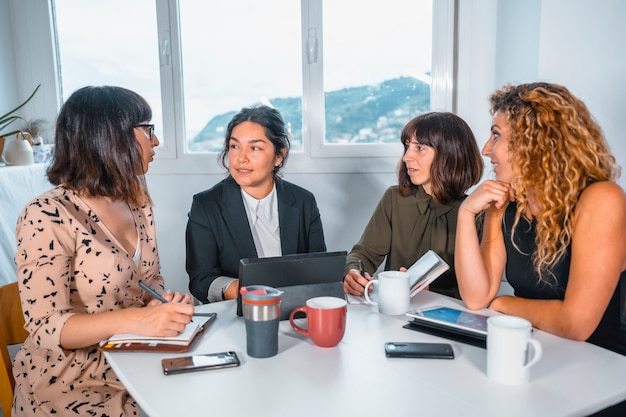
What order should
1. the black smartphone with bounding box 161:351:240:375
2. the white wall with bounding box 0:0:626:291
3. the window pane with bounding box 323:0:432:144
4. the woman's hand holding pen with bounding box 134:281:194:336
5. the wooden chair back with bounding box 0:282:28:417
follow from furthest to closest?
1. the window pane with bounding box 323:0:432:144
2. the white wall with bounding box 0:0:626:291
3. the wooden chair back with bounding box 0:282:28:417
4. the woman's hand holding pen with bounding box 134:281:194:336
5. the black smartphone with bounding box 161:351:240:375

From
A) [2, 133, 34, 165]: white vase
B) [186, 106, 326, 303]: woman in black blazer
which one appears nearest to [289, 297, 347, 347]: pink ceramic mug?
[186, 106, 326, 303]: woman in black blazer

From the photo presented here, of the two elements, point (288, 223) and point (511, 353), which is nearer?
point (511, 353)

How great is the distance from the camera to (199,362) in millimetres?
979

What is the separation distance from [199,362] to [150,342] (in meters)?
0.16

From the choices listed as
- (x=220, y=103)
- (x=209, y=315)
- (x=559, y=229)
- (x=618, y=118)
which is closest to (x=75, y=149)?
(x=209, y=315)

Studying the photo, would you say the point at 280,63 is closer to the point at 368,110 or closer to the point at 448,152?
the point at 368,110

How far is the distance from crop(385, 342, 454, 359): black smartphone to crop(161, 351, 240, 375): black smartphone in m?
0.32

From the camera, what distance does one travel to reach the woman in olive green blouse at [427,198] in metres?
1.88

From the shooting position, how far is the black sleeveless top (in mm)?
1274

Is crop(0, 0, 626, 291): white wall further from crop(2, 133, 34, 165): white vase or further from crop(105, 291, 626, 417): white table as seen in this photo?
crop(105, 291, 626, 417): white table

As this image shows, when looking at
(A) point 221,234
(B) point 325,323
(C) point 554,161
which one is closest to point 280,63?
(A) point 221,234

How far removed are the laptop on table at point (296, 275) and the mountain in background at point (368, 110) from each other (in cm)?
173

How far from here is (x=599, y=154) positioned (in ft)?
4.23

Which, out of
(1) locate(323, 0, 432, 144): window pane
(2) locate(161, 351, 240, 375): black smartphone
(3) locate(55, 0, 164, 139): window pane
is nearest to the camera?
(2) locate(161, 351, 240, 375): black smartphone
